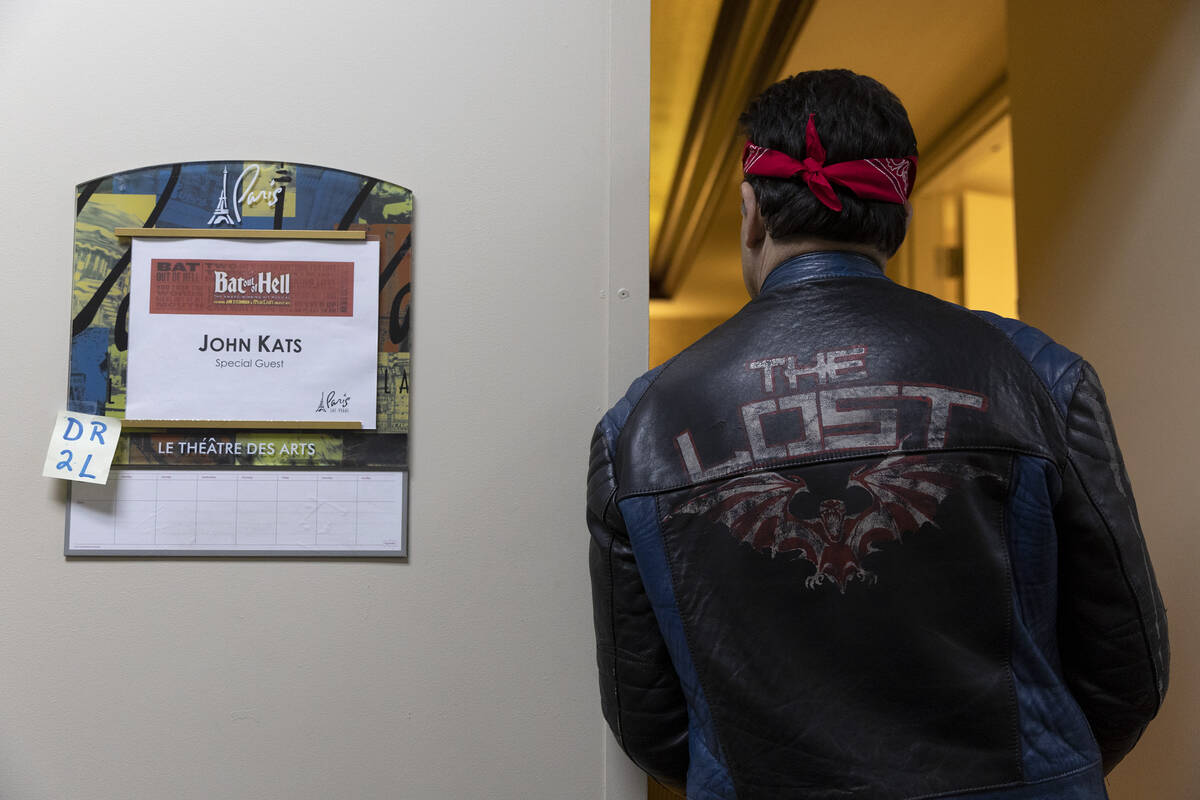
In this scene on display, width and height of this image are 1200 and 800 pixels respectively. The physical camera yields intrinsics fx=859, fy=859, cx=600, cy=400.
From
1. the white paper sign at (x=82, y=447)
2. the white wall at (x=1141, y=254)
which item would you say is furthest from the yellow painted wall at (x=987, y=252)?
the white paper sign at (x=82, y=447)

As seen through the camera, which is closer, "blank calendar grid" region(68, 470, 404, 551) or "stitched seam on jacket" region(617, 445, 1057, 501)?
"stitched seam on jacket" region(617, 445, 1057, 501)

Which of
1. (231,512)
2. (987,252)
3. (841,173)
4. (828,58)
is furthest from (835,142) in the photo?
(987,252)

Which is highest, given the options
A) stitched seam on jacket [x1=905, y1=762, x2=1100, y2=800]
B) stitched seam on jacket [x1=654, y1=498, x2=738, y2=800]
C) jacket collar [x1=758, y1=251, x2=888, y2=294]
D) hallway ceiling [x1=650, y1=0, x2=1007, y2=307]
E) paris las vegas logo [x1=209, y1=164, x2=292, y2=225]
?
hallway ceiling [x1=650, y1=0, x2=1007, y2=307]

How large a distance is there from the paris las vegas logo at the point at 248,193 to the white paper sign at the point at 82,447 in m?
0.30

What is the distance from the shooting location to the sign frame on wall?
110 centimetres

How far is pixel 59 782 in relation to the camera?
1067mm

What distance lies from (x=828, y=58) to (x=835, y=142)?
7.54ft

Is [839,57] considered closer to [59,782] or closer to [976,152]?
[976,152]

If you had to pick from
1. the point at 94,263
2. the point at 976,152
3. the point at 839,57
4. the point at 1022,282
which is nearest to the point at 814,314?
the point at 94,263

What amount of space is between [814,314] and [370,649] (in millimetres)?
691

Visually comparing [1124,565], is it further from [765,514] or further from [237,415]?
[237,415]

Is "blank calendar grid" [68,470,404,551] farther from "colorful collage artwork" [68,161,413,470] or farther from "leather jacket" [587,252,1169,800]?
"leather jacket" [587,252,1169,800]

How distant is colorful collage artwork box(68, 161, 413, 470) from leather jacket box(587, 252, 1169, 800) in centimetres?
43

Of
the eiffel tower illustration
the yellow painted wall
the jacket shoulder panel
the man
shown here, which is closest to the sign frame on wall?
the eiffel tower illustration
